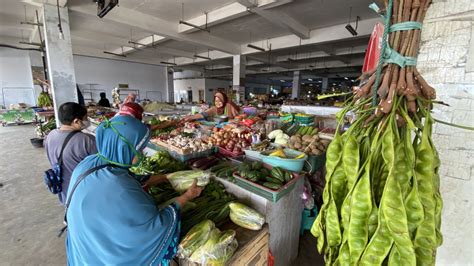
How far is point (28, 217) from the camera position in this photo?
322 centimetres

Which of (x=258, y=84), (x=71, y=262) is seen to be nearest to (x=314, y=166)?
(x=71, y=262)

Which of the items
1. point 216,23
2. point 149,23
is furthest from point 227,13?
point 149,23

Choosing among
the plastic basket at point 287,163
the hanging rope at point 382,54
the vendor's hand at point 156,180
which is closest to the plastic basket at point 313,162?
the plastic basket at point 287,163

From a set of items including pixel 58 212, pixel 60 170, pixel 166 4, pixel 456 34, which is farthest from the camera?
pixel 166 4

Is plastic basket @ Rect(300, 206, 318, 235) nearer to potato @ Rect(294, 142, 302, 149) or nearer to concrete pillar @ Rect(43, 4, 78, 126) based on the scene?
potato @ Rect(294, 142, 302, 149)

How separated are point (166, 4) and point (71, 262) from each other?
7014 mm

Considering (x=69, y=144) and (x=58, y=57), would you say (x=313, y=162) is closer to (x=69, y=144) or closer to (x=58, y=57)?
(x=69, y=144)

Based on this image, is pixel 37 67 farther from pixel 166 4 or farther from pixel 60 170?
pixel 60 170

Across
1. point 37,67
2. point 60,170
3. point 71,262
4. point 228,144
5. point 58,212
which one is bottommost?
point 58,212

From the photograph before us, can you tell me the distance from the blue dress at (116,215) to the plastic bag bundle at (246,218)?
54cm

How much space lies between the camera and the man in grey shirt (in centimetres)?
226

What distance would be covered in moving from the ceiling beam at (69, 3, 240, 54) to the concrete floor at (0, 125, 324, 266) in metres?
4.57

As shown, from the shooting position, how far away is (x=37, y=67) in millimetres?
12461

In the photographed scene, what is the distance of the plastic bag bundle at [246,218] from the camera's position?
161 centimetres
